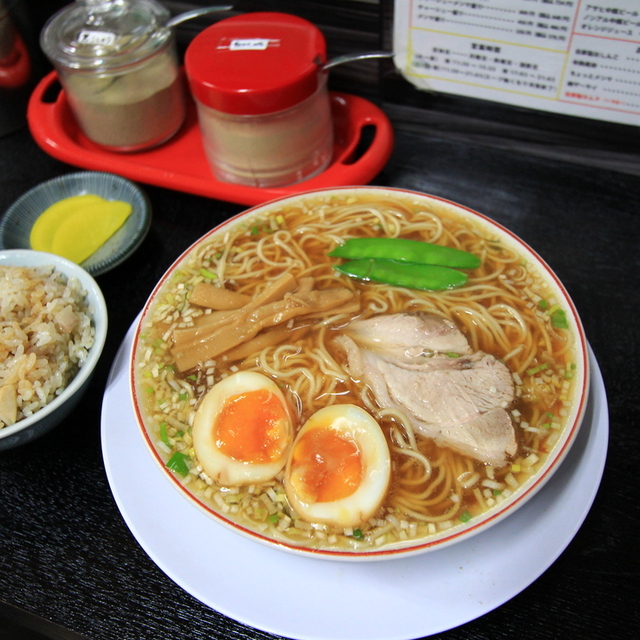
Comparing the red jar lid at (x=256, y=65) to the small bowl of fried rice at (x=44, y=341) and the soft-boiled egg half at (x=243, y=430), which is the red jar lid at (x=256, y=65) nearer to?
the small bowl of fried rice at (x=44, y=341)

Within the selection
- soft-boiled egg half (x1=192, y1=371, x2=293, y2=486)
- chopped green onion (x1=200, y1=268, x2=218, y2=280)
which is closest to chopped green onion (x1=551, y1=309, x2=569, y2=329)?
soft-boiled egg half (x1=192, y1=371, x2=293, y2=486)

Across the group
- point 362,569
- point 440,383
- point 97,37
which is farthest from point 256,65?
point 362,569

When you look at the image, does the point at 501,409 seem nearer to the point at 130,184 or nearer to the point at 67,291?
the point at 67,291

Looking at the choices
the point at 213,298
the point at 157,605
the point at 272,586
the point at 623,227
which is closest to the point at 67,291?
the point at 213,298

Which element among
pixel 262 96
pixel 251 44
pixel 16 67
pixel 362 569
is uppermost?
pixel 251 44

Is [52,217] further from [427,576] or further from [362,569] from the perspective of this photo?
[427,576]

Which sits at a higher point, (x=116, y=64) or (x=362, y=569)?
(x=116, y=64)

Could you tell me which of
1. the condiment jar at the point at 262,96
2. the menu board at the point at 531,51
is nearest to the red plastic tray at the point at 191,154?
the condiment jar at the point at 262,96

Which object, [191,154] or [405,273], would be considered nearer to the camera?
[405,273]
